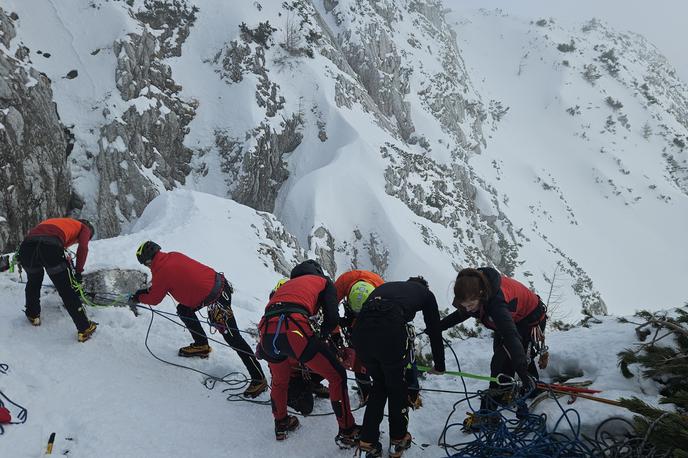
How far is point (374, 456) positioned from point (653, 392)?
2.42 meters

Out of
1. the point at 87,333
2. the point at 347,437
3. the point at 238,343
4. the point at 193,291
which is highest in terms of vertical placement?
the point at 193,291

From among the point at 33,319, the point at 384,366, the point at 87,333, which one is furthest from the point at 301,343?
the point at 33,319

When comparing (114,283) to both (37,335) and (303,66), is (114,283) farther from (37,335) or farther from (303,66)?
(303,66)

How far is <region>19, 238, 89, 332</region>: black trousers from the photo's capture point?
514 cm

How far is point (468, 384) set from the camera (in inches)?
198

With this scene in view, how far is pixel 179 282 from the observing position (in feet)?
15.1

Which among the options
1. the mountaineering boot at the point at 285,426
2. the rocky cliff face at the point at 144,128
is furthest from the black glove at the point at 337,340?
the rocky cliff face at the point at 144,128

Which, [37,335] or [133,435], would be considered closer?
[133,435]

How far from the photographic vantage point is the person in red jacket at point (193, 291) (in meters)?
4.59

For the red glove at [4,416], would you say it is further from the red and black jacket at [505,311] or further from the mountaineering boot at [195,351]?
the red and black jacket at [505,311]

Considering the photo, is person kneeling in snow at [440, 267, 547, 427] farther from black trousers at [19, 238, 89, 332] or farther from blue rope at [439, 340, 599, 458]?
black trousers at [19, 238, 89, 332]

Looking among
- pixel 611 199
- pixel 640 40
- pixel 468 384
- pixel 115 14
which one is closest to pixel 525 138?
pixel 611 199

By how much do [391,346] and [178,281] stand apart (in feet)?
8.50

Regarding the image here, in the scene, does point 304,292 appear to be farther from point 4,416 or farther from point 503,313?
point 4,416
